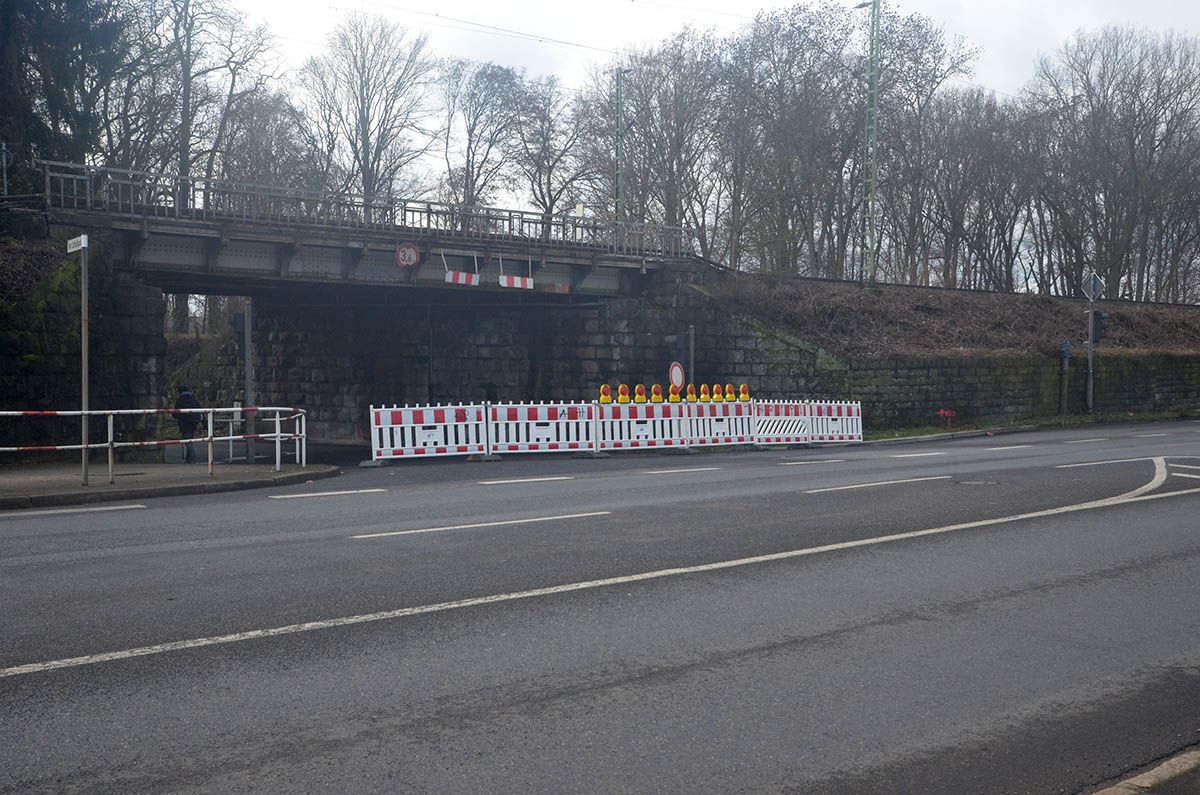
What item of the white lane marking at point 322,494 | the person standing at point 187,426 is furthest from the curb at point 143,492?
the person standing at point 187,426

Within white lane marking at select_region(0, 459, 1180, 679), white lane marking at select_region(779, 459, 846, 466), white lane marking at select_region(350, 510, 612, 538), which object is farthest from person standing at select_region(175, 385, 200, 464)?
white lane marking at select_region(0, 459, 1180, 679)

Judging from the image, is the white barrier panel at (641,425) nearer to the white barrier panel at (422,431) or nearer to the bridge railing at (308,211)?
the white barrier panel at (422,431)

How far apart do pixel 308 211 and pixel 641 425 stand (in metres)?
10.8

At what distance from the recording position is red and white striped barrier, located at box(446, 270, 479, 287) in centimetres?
2928

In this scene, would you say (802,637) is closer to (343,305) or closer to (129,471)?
(129,471)

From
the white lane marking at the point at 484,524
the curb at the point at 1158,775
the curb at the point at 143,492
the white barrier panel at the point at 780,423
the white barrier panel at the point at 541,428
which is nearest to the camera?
the curb at the point at 1158,775

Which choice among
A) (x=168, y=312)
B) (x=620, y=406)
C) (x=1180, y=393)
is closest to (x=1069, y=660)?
(x=620, y=406)

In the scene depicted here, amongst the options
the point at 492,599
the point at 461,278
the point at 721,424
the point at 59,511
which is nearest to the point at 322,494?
the point at 59,511

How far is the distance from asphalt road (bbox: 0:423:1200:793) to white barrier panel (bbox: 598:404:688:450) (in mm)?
11467

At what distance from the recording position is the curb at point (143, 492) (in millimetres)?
13195

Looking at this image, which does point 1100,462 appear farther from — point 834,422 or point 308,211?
point 308,211

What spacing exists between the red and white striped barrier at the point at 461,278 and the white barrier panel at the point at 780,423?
Answer: 8.77 m

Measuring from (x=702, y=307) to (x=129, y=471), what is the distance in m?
19.8

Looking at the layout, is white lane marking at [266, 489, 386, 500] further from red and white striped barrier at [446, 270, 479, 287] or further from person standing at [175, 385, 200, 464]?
red and white striped barrier at [446, 270, 479, 287]
